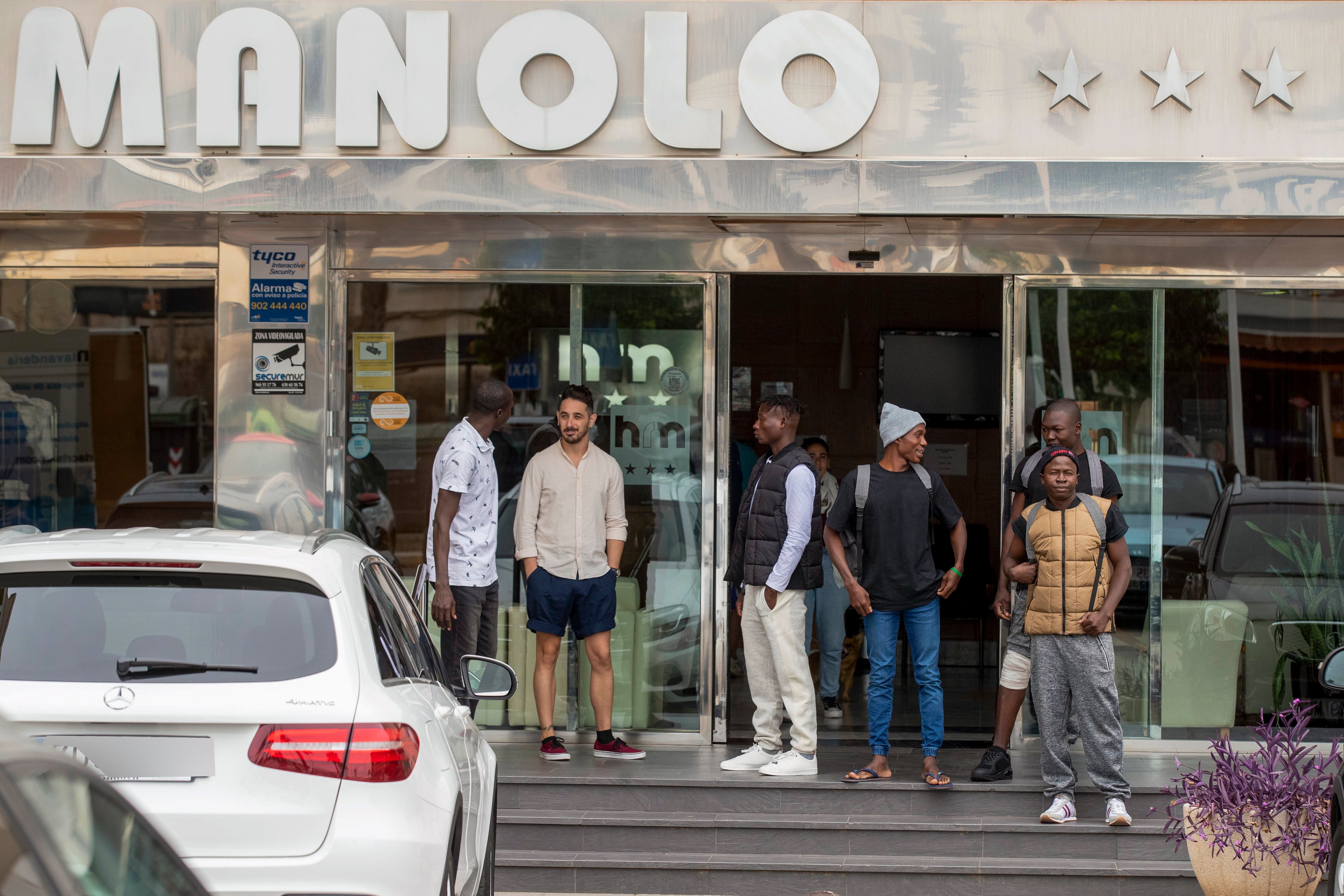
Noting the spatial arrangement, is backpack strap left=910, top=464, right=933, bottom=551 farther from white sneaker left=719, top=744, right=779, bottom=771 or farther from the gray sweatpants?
white sneaker left=719, top=744, right=779, bottom=771

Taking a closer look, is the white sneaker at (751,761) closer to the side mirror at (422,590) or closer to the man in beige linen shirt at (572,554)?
the man in beige linen shirt at (572,554)

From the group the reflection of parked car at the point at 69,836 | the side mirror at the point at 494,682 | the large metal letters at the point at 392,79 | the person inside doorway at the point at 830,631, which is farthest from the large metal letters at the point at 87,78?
the reflection of parked car at the point at 69,836

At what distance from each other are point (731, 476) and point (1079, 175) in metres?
3.73

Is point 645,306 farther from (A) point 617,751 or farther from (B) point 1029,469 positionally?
(A) point 617,751

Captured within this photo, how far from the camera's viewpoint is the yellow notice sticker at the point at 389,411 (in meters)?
8.13

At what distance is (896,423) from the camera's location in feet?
22.9

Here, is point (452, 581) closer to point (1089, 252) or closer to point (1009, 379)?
point (1009, 379)

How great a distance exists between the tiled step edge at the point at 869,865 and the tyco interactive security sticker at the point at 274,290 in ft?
11.0

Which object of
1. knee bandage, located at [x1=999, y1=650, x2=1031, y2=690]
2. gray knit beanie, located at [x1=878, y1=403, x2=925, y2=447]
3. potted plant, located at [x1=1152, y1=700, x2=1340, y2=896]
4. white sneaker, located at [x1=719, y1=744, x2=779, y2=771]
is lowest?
white sneaker, located at [x1=719, y1=744, x2=779, y2=771]

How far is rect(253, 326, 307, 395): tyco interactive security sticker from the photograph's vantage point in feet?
25.5

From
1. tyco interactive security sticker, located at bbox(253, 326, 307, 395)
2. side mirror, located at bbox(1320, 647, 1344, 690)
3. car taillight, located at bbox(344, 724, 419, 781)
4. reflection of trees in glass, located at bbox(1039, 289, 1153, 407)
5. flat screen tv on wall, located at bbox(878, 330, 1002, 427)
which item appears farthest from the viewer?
flat screen tv on wall, located at bbox(878, 330, 1002, 427)

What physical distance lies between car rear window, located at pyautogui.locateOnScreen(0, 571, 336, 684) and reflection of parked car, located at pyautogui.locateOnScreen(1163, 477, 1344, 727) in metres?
6.02

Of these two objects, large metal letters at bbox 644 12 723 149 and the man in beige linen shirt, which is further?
the man in beige linen shirt

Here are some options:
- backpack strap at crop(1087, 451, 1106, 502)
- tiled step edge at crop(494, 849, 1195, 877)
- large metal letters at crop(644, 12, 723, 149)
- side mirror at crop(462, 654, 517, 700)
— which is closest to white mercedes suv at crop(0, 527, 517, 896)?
side mirror at crop(462, 654, 517, 700)
